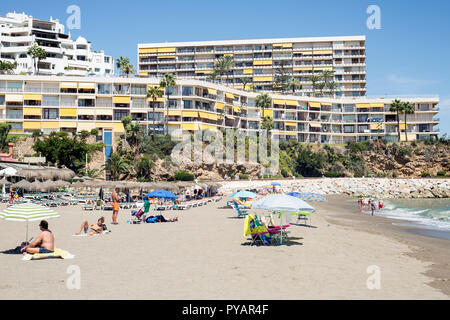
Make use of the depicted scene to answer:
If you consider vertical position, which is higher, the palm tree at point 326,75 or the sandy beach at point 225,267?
the palm tree at point 326,75

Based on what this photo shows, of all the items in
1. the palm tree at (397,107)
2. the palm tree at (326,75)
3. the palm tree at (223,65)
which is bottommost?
the palm tree at (397,107)

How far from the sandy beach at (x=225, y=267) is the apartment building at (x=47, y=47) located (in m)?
83.9

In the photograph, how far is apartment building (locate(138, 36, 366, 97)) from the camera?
9688cm

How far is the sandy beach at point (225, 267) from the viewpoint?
8023mm

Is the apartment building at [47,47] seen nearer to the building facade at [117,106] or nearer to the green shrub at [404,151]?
the building facade at [117,106]

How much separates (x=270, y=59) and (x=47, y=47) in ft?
180

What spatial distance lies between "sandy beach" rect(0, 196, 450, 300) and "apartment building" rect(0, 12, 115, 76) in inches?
3304

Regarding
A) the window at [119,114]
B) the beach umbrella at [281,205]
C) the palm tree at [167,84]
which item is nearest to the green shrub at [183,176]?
the palm tree at [167,84]

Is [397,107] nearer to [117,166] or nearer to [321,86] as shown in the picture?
[321,86]

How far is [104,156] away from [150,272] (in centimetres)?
5131

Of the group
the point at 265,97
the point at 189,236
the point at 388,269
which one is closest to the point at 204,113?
the point at 265,97

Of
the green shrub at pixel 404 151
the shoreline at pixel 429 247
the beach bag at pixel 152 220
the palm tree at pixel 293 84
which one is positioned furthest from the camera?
the palm tree at pixel 293 84

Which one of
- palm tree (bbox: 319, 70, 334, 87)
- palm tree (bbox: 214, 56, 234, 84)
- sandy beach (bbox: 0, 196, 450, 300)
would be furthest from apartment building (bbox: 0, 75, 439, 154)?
sandy beach (bbox: 0, 196, 450, 300)

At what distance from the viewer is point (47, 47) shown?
95.5 meters
